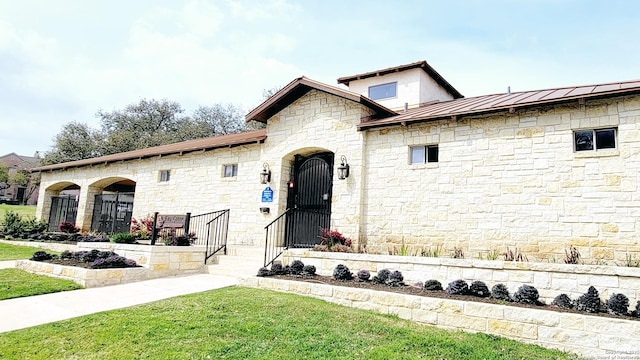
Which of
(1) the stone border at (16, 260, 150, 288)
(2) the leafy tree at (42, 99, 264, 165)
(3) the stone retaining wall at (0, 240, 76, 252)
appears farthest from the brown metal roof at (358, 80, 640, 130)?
(2) the leafy tree at (42, 99, 264, 165)

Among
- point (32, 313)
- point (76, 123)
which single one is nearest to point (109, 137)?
point (76, 123)

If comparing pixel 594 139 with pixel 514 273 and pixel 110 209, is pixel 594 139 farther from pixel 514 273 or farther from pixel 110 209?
pixel 110 209

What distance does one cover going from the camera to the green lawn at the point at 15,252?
10281 millimetres

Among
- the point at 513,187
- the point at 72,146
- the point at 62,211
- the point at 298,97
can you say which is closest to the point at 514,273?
the point at 513,187

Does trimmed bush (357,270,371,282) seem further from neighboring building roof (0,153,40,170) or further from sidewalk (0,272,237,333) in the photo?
neighboring building roof (0,153,40,170)

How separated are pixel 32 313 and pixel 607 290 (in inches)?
326

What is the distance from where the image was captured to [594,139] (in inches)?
286

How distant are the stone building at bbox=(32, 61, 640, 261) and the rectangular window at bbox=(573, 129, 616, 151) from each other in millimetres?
19

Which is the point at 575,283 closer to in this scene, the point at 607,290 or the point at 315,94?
the point at 607,290

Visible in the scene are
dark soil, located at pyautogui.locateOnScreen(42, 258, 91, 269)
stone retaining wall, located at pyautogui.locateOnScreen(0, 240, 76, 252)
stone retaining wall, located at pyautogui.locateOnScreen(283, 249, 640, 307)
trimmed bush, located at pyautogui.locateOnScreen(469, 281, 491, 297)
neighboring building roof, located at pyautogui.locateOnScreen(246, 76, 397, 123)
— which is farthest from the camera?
stone retaining wall, located at pyautogui.locateOnScreen(0, 240, 76, 252)

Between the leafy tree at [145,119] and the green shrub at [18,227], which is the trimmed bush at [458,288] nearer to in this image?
the green shrub at [18,227]

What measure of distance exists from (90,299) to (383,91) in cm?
1254

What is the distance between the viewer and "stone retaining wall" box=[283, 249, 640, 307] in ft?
17.9

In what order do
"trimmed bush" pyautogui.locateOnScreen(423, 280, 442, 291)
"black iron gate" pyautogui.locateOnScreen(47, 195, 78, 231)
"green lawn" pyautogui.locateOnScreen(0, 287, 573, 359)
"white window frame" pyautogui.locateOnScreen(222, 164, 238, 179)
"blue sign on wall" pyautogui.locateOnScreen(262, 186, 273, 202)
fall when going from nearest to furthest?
1. "green lawn" pyautogui.locateOnScreen(0, 287, 573, 359)
2. "trimmed bush" pyautogui.locateOnScreen(423, 280, 442, 291)
3. "blue sign on wall" pyautogui.locateOnScreen(262, 186, 273, 202)
4. "white window frame" pyautogui.locateOnScreen(222, 164, 238, 179)
5. "black iron gate" pyautogui.locateOnScreen(47, 195, 78, 231)
